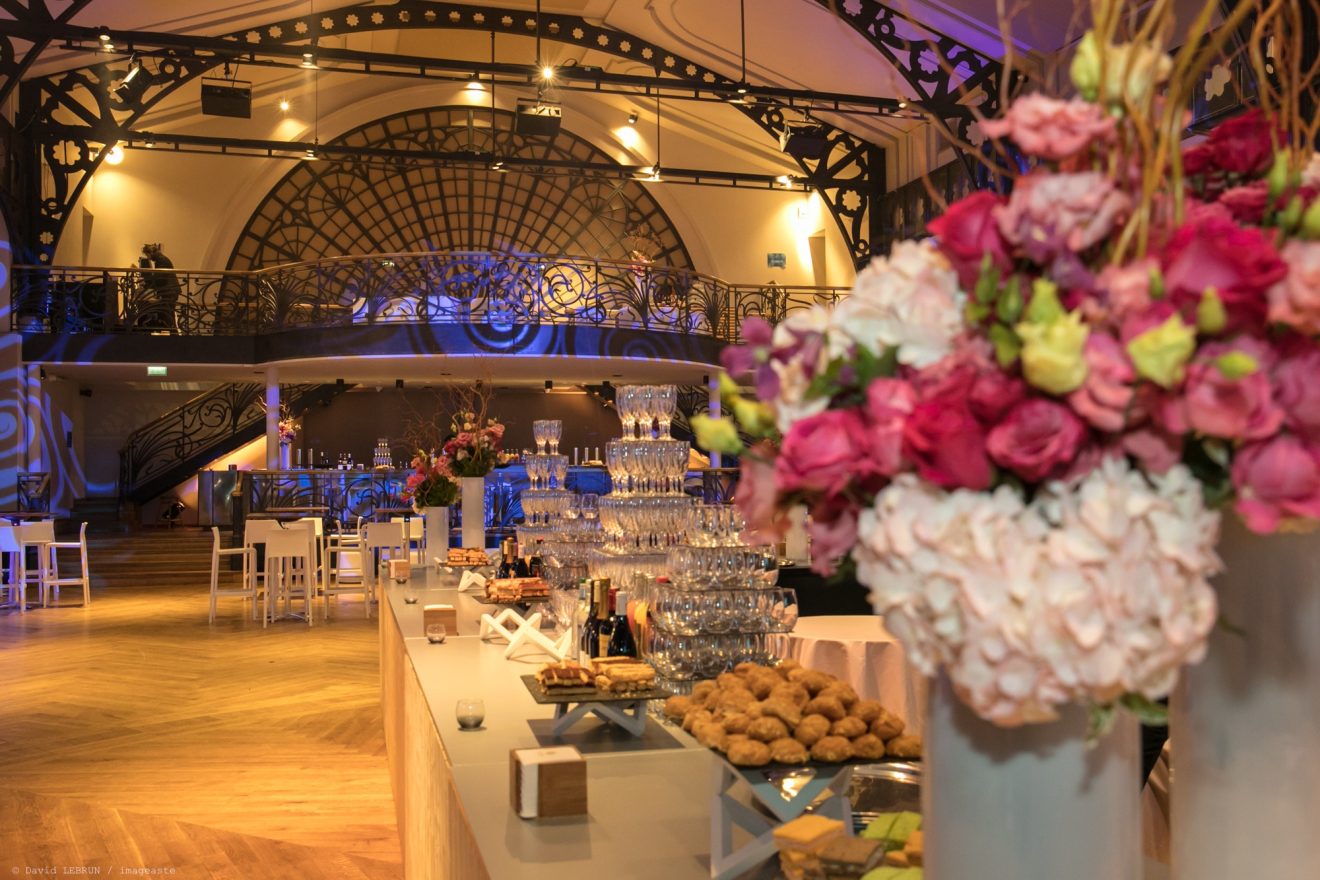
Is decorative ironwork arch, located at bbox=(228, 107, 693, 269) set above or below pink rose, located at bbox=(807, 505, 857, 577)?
above

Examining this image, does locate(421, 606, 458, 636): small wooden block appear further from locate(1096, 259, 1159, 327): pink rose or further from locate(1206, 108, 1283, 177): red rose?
locate(1096, 259, 1159, 327): pink rose

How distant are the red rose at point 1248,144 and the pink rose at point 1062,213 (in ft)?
0.88

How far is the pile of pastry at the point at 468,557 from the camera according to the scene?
5.34 meters

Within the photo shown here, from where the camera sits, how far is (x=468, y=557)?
5453 millimetres

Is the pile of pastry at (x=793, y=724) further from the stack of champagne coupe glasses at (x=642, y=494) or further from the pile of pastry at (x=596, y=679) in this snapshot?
the stack of champagne coupe glasses at (x=642, y=494)

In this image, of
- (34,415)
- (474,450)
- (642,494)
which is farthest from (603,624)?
(34,415)

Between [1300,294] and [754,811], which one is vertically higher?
[1300,294]

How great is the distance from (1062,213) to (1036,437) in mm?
143

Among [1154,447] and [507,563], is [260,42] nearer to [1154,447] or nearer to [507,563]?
[507,563]

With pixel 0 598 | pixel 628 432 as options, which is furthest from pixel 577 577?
pixel 0 598

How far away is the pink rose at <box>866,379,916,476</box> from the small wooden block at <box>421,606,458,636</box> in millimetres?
2976

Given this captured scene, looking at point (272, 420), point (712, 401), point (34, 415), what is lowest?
point (272, 420)

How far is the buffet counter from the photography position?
1.65m

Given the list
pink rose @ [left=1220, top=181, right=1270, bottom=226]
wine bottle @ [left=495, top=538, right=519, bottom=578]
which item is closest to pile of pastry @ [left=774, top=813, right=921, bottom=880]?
pink rose @ [left=1220, top=181, right=1270, bottom=226]
